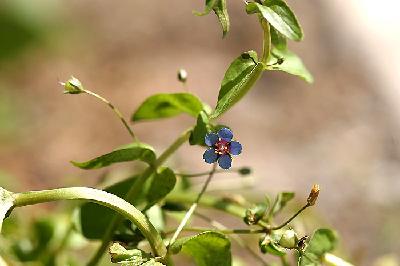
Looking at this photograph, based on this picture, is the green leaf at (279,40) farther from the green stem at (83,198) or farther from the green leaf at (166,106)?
the green stem at (83,198)

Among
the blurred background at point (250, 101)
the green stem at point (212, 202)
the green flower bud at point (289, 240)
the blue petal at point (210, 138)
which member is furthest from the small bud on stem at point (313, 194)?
the blurred background at point (250, 101)

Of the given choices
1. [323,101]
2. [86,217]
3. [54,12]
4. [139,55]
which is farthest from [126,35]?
[86,217]

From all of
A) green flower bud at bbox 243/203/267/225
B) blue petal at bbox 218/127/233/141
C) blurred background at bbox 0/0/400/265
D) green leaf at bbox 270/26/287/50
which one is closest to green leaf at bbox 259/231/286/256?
green flower bud at bbox 243/203/267/225

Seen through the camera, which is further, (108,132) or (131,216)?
(108,132)

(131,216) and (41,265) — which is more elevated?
(131,216)

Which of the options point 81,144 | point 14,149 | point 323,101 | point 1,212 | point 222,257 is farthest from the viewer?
point 323,101

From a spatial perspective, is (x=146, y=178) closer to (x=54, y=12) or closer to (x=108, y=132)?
(x=54, y=12)
